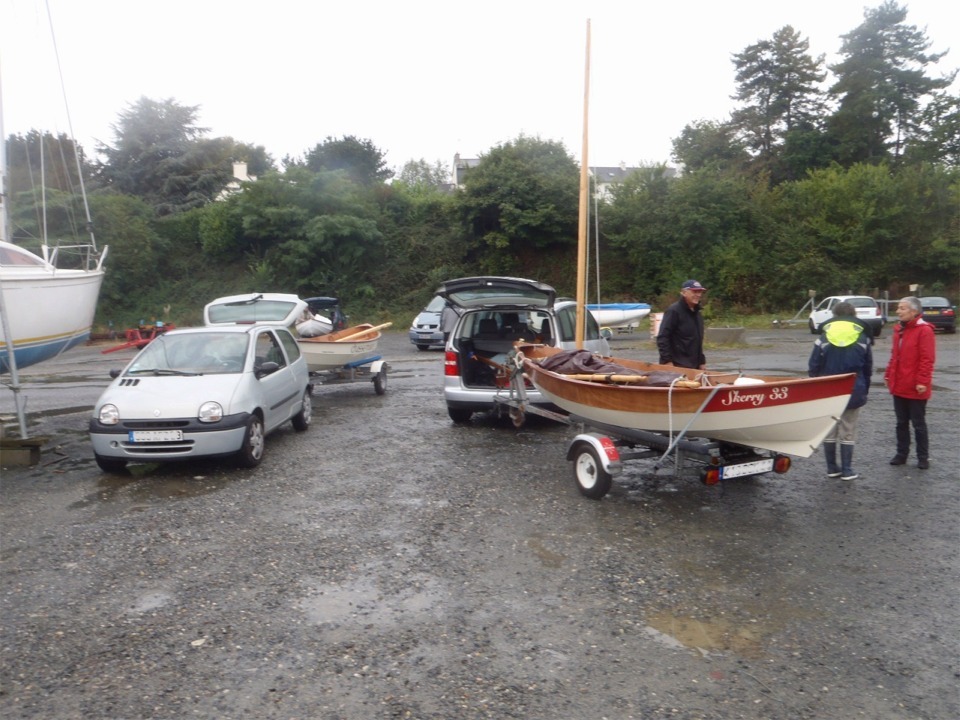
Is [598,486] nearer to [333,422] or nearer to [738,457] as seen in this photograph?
[738,457]

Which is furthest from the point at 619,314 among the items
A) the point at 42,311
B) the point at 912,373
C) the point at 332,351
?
the point at 42,311

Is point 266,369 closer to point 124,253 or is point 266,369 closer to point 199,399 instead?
point 199,399

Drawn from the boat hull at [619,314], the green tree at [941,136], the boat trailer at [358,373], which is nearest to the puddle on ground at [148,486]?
the boat trailer at [358,373]

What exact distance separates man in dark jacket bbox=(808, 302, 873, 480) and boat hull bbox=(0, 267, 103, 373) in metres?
Answer: 9.05

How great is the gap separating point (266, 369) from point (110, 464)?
6.36ft

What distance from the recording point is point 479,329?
1161 cm

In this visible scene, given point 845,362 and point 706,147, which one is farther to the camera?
point 706,147

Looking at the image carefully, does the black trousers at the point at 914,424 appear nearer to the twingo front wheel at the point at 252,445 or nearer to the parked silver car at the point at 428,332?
the twingo front wheel at the point at 252,445

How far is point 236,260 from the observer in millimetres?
40312

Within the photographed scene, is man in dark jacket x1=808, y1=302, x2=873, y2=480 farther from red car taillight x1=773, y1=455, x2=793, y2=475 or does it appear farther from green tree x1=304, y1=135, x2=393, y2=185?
green tree x1=304, y1=135, x2=393, y2=185

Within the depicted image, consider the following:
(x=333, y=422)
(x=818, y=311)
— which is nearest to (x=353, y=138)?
(x=818, y=311)

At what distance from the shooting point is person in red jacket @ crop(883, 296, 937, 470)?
7879 mm

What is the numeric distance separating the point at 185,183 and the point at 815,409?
153ft

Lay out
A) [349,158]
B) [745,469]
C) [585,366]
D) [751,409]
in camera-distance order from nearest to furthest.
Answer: [751,409] → [745,469] → [585,366] → [349,158]
